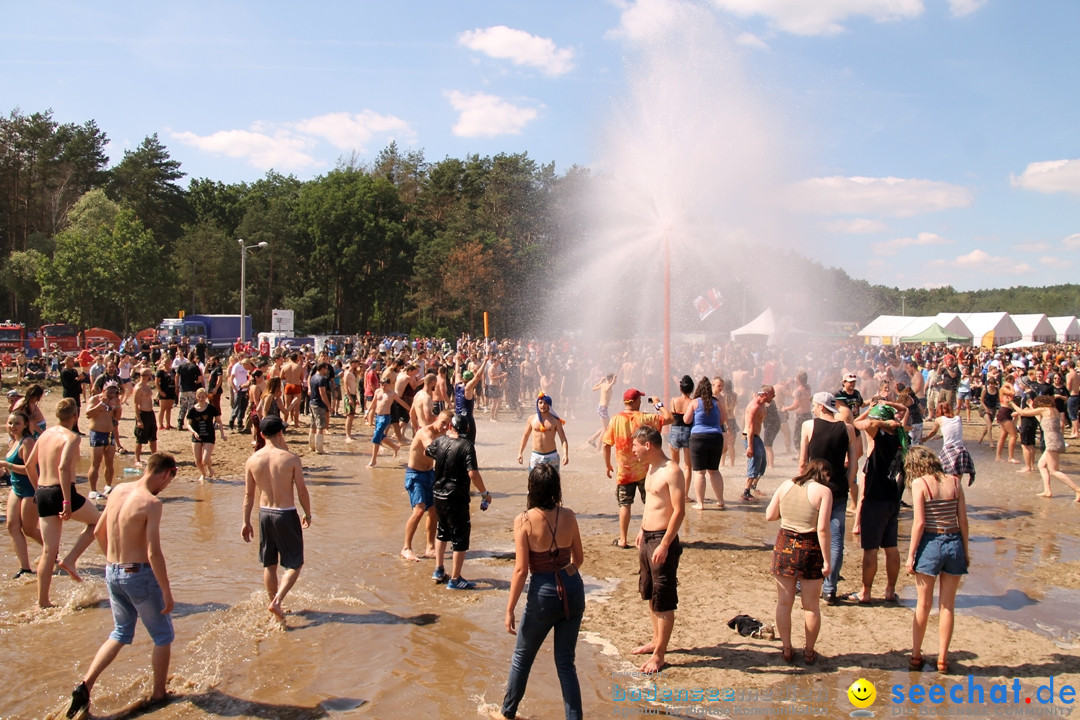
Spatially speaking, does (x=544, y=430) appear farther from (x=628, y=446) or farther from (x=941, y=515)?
(x=941, y=515)

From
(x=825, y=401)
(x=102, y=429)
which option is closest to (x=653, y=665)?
(x=825, y=401)

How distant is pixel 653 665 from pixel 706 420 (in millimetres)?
4610

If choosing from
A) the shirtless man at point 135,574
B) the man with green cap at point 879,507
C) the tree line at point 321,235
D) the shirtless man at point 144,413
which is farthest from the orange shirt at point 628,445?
the tree line at point 321,235

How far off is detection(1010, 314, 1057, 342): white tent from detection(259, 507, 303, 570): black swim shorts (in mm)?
66166

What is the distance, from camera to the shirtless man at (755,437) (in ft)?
33.8

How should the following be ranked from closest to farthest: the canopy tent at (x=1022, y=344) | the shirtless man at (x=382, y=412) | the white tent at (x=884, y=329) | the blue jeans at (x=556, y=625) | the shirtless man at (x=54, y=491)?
the blue jeans at (x=556, y=625), the shirtless man at (x=54, y=491), the shirtless man at (x=382, y=412), the white tent at (x=884, y=329), the canopy tent at (x=1022, y=344)

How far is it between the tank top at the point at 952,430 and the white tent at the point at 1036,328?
59104mm

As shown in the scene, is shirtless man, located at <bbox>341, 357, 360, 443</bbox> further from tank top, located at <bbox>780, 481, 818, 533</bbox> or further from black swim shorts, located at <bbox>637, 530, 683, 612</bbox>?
tank top, located at <bbox>780, 481, 818, 533</bbox>

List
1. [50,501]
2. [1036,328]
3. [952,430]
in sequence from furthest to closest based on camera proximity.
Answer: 1. [1036,328]
2. [952,430]
3. [50,501]

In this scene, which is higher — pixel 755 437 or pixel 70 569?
pixel 755 437

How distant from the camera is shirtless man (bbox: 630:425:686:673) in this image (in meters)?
5.22

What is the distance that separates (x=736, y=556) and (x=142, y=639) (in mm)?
5760

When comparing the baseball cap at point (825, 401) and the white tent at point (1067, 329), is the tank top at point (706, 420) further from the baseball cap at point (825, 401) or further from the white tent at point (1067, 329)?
the white tent at point (1067, 329)

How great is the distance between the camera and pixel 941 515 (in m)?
5.17
